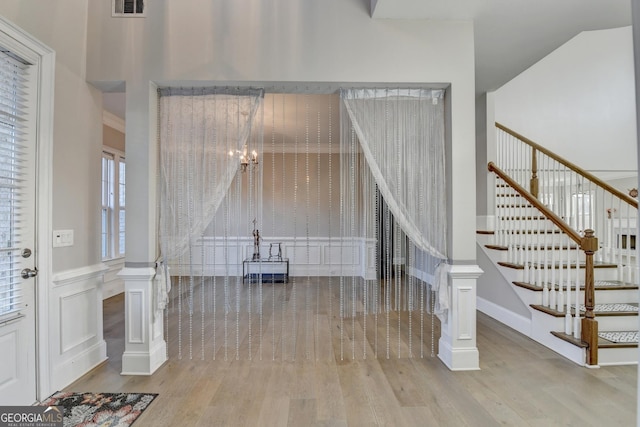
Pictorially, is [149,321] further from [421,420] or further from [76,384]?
[421,420]

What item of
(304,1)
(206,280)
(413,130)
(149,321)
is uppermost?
(304,1)

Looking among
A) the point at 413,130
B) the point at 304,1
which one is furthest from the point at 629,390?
the point at 304,1

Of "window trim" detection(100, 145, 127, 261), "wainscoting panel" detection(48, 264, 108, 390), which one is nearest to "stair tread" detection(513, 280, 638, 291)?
"wainscoting panel" detection(48, 264, 108, 390)

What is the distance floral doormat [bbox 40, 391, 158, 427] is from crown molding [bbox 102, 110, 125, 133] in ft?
13.0

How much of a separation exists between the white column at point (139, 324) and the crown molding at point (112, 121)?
332 centimetres

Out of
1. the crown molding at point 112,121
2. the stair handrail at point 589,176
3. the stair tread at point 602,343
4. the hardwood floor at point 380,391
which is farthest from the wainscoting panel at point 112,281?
the stair handrail at point 589,176

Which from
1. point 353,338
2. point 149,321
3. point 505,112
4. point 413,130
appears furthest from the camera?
point 505,112

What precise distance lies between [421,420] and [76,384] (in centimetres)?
254

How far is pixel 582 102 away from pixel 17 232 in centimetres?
848

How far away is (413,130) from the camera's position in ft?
9.34

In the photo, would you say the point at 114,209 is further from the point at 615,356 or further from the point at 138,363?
the point at 615,356

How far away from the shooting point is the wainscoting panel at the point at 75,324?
7.75 ft

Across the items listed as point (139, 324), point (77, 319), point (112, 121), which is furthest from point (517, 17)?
point (112, 121)

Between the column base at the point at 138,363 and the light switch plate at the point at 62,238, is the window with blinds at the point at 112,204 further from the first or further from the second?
the column base at the point at 138,363
